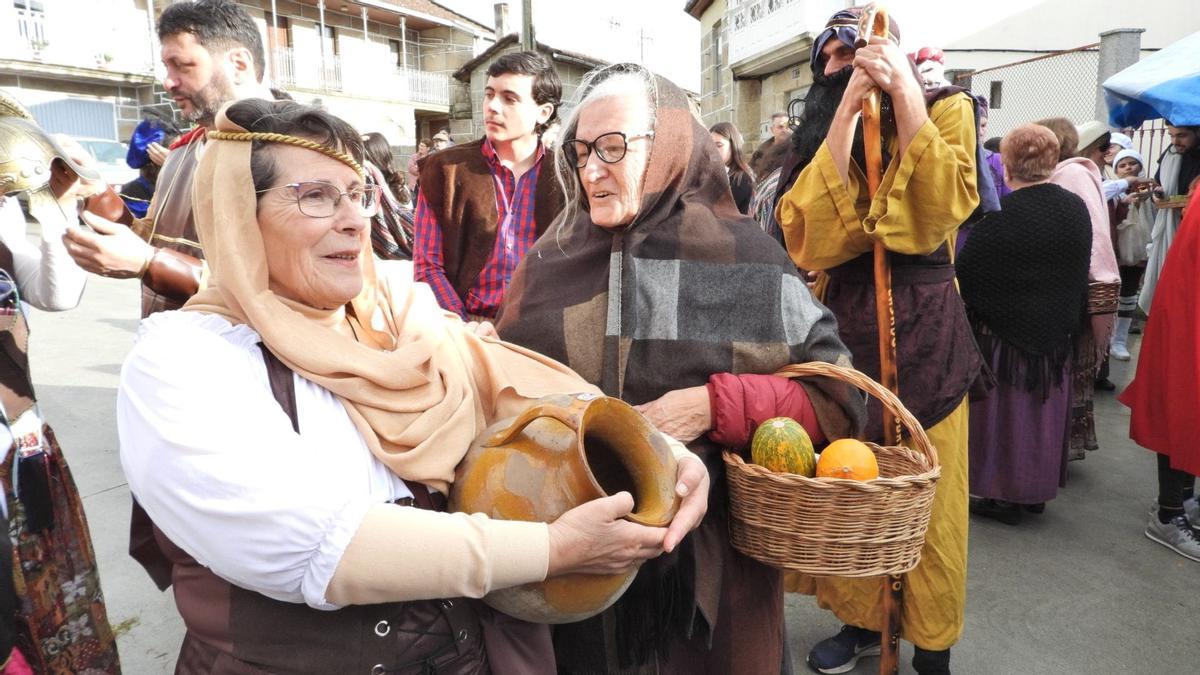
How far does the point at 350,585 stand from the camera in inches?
46.9

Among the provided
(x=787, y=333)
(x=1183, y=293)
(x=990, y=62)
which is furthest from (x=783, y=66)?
(x=787, y=333)

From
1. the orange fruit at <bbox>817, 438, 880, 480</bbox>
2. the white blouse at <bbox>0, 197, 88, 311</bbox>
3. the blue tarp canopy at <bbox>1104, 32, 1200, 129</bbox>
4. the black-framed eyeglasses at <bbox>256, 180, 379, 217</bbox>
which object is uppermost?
the blue tarp canopy at <bbox>1104, 32, 1200, 129</bbox>

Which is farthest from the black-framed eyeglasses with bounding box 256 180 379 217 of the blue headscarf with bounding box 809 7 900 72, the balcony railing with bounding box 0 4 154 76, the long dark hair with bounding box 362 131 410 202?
the balcony railing with bounding box 0 4 154 76

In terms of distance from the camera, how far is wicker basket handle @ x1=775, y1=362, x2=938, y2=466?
1816mm

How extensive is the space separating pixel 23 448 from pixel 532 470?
155 centimetres

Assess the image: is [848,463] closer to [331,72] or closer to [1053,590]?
[1053,590]

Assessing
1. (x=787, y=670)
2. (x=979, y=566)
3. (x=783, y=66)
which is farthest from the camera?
(x=783, y=66)

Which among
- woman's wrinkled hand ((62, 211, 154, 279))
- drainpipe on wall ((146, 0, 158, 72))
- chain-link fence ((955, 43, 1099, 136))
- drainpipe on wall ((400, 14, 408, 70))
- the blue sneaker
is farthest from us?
drainpipe on wall ((400, 14, 408, 70))

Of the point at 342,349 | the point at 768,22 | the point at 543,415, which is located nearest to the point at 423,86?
the point at 768,22

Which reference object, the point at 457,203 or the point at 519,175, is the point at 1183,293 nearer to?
the point at 519,175

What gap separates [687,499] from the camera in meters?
1.50

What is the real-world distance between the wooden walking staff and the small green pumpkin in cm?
59

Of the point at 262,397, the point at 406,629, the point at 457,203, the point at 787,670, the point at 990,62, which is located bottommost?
the point at 787,670

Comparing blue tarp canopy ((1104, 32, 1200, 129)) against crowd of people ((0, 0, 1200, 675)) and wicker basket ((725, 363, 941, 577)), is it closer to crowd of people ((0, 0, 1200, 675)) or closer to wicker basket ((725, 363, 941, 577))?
crowd of people ((0, 0, 1200, 675))
